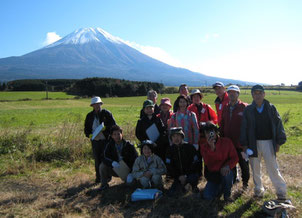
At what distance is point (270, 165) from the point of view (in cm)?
346

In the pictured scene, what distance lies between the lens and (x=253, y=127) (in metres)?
3.46

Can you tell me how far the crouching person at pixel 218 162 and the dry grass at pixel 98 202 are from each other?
0.66ft

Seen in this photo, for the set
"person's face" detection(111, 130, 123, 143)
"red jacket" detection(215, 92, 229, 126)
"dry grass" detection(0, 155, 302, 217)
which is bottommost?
"dry grass" detection(0, 155, 302, 217)

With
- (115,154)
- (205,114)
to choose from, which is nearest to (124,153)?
(115,154)

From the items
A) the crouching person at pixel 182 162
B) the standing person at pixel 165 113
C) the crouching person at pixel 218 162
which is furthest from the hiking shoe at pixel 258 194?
the standing person at pixel 165 113

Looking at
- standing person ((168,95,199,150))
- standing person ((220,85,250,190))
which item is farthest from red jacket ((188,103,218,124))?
standing person ((220,85,250,190))

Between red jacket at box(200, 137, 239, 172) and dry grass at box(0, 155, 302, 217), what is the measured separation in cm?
55

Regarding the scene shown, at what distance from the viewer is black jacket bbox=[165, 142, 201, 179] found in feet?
13.0

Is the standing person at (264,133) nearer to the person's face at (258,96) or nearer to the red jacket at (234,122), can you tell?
the person's face at (258,96)

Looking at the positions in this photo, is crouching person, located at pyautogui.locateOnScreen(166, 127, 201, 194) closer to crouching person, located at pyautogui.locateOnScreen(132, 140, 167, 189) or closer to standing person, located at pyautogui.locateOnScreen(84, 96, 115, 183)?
crouching person, located at pyautogui.locateOnScreen(132, 140, 167, 189)

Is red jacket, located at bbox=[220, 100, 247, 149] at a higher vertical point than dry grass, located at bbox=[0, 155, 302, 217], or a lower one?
higher

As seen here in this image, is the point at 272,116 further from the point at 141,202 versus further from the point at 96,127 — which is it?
the point at 96,127

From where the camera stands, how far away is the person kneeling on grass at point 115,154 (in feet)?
14.1

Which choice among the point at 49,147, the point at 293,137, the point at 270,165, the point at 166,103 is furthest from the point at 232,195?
the point at 293,137
